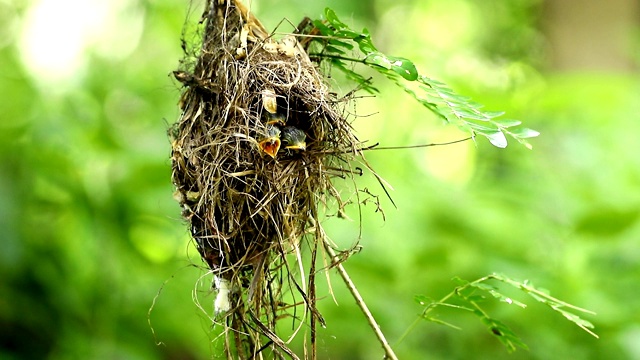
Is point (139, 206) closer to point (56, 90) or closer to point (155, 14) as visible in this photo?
point (56, 90)

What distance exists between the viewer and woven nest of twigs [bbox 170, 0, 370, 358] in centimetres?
117

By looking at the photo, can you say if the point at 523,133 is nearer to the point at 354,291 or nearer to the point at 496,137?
the point at 496,137

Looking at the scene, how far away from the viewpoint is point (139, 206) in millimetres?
2840

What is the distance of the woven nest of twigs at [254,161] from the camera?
1.17 m

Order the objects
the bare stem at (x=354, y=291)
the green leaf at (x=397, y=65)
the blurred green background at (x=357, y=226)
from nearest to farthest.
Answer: the green leaf at (x=397, y=65) → the bare stem at (x=354, y=291) → the blurred green background at (x=357, y=226)

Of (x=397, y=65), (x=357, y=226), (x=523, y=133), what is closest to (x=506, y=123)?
(x=523, y=133)

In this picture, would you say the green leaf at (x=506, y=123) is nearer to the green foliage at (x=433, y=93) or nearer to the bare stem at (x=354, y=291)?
the green foliage at (x=433, y=93)

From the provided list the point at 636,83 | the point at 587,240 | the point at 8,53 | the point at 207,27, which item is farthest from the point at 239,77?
the point at 636,83

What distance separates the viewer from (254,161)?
119 centimetres

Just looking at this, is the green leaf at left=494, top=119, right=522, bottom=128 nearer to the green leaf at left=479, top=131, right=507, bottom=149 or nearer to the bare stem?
the green leaf at left=479, top=131, right=507, bottom=149

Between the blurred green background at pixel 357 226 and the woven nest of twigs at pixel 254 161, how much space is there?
1.21m

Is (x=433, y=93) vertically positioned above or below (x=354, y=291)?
above

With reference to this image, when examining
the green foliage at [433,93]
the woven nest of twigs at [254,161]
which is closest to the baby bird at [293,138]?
the woven nest of twigs at [254,161]

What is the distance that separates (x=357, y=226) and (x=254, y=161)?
185cm
